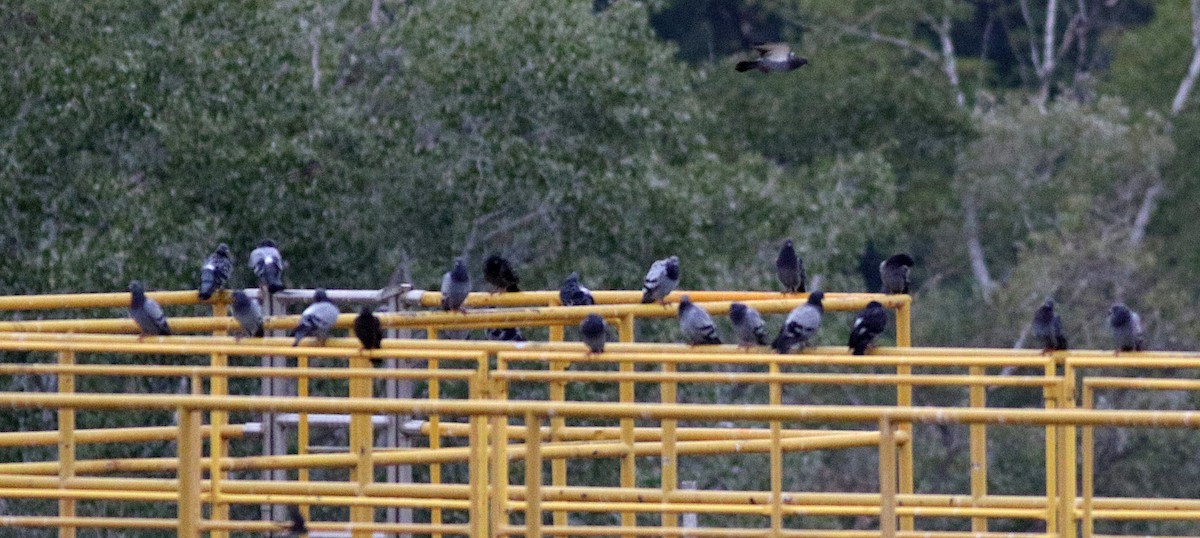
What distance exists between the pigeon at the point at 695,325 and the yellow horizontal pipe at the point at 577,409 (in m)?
2.74

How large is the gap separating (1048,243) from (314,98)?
36.0ft

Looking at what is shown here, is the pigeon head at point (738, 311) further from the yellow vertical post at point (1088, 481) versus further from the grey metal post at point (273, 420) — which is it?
the yellow vertical post at point (1088, 481)

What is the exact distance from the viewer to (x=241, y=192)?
16.5 m

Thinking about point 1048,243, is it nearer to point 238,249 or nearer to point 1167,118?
point 1167,118

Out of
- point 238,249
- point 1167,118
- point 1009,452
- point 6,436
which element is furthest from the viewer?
point 1167,118

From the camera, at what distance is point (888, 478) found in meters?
5.45

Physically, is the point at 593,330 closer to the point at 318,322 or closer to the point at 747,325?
the point at 747,325

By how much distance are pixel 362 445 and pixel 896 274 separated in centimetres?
413

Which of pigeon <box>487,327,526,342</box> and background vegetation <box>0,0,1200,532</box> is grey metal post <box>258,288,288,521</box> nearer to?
pigeon <box>487,327,526,342</box>

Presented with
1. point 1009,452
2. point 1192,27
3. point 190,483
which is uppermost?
point 1192,27

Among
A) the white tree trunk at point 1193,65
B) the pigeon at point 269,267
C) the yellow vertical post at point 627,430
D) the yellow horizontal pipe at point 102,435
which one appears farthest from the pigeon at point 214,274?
the white tree trunk at point 1193,65

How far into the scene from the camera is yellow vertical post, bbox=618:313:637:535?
24.8 feet

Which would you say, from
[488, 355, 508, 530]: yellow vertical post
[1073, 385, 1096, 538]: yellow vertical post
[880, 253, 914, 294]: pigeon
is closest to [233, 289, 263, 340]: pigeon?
[488, 355, 508, 530]: yellow vertical post

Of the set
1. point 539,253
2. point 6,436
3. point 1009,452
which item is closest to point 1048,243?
point 1009,452
